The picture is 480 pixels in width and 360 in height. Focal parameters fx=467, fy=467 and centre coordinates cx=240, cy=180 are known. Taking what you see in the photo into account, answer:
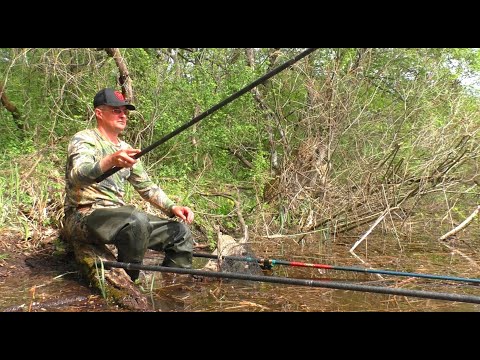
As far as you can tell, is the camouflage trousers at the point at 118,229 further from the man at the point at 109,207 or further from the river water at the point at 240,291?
the river water at the point at 240,291

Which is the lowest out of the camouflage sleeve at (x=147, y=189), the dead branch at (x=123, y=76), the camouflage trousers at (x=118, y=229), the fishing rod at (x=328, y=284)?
the fishing rod at (x=328, y=284)

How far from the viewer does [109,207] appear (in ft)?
12.2

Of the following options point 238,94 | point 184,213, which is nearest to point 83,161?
point 184,213

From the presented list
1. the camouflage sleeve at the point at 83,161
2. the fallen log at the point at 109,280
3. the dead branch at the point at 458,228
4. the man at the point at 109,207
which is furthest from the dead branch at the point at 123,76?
the dead branch at the point at 458,228

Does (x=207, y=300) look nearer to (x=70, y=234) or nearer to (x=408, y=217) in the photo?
(x=70, y=234)

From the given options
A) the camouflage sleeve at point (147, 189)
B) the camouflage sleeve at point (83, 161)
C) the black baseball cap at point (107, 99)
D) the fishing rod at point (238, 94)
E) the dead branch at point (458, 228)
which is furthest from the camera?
the dead branch at point (458, 228)

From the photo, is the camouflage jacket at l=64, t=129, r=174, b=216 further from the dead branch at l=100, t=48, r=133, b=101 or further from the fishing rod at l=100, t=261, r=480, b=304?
the dead branch at l=100, t=48, r=133, b=101

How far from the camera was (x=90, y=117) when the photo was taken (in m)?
7.21

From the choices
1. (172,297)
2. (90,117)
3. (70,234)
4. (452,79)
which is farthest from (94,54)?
(452,79)

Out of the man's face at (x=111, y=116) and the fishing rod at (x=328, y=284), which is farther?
the man's face at (x=111, y=116)

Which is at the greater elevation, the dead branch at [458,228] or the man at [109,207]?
the man at [109,207]

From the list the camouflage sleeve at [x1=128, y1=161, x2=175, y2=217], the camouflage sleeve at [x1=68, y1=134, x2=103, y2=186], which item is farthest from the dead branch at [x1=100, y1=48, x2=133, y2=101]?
the camouflage sleeve at [x1=68, y1=134, x2=103, y2=186]

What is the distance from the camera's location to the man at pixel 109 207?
138 inches

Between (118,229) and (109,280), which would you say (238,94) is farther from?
A: (109,280)
